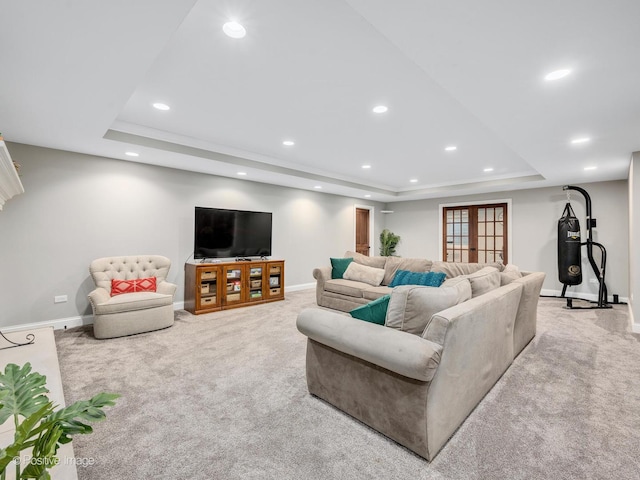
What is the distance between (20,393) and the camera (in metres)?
0.76

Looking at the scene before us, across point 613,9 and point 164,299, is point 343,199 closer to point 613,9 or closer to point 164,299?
point 164,299

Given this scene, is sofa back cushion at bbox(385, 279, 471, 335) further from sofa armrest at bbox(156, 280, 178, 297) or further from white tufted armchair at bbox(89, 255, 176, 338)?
sofa armrest at bbox(156, 280, 178, 297)

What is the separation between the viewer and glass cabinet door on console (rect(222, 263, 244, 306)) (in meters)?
4.88

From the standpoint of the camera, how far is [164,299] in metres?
3.86

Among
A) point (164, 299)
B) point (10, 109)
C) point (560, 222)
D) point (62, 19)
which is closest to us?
point (62, 19)

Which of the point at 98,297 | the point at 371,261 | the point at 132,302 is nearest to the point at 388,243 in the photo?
the point at 371,261

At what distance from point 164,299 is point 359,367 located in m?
2.93

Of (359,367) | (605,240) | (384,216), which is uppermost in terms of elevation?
(384,216)

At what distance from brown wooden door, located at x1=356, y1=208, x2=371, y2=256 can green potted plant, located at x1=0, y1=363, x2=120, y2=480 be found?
7714mm

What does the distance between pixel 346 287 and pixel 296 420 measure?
2858mm

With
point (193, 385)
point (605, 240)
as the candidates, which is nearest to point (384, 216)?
point (605, 240)

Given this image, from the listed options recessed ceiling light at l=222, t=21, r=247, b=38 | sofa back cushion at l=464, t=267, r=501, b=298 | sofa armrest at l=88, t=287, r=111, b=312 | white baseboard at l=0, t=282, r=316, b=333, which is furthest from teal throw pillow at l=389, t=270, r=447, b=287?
white baseboard at l=0, t=282, r=316, b=333

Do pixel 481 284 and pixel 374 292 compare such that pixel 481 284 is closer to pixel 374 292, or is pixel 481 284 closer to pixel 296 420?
pixel 296 420

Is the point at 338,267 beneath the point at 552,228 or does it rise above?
beneath
